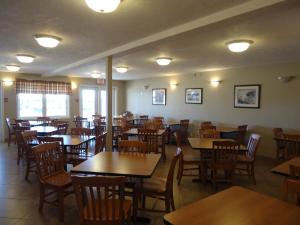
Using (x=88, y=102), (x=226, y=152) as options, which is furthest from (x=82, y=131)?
(x=88, y=102)

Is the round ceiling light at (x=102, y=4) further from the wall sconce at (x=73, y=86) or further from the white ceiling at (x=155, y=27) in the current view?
the wall sconce at (x=73, y=86)

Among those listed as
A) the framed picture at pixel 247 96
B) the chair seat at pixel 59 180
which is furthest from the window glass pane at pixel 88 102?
the chair seat at pixel 59 180

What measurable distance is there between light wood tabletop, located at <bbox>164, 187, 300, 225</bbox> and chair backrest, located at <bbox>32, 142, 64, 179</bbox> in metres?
2.14

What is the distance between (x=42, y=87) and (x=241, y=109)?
715 cm

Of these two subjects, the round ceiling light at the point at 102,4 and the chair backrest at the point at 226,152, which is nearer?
the round ceiling light at the point at 102,4

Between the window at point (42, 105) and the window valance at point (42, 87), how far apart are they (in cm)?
19

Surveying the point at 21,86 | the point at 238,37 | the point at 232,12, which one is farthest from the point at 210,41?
the point at 21,86

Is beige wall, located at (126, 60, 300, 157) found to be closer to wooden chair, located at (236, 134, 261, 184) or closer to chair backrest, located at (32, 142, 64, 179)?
wooden chair, located at (236, 134, 261, 184)

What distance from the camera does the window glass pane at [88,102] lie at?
10.1 m

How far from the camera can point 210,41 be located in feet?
12.8

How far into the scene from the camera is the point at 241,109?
662 cm

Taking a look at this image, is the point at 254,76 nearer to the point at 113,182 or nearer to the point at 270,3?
the point at 270,3

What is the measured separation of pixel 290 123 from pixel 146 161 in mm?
4444

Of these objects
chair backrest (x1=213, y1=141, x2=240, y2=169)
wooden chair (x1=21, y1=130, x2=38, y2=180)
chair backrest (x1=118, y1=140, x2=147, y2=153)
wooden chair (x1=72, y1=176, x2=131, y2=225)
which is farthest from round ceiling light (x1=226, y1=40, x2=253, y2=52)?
wooden chair (x1=21, y1=130, x2=38, y2=180)
